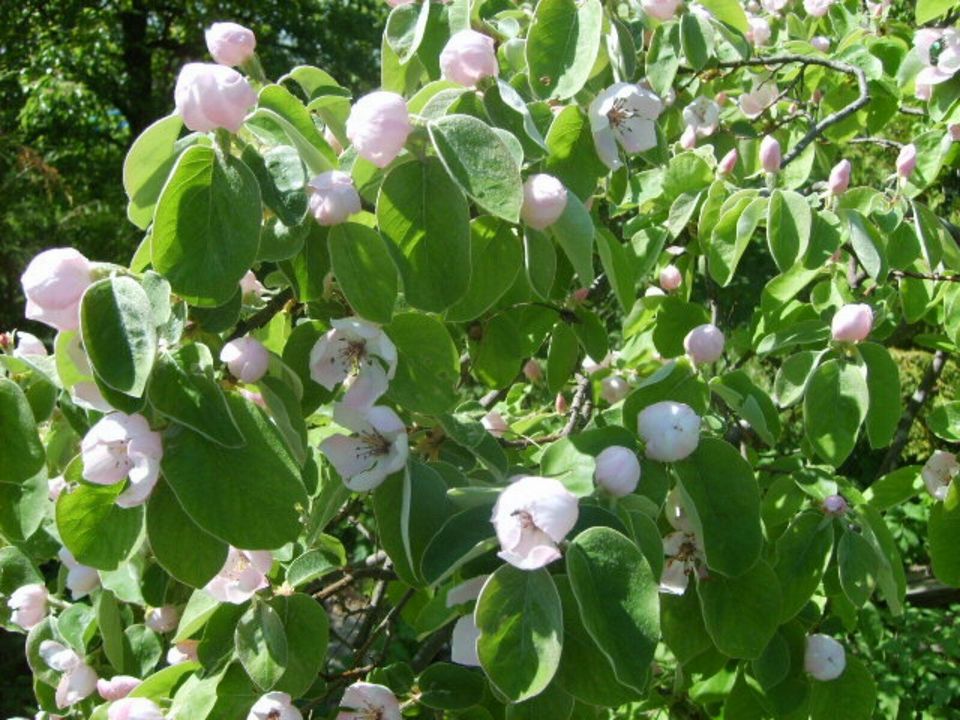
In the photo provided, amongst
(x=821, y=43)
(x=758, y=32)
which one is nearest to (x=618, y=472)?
(x=758, y=32)

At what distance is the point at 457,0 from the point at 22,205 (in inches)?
→ 230

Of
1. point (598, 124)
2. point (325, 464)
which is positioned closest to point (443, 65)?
point (598, 124)

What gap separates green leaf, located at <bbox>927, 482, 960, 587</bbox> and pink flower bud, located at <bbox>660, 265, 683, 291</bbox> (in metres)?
0.61

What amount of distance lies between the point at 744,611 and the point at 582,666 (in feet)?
0.92

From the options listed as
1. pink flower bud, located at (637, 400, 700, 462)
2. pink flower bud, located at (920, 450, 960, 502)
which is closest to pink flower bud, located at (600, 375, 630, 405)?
pink flower bud, located at (920, 450, 960, 502)

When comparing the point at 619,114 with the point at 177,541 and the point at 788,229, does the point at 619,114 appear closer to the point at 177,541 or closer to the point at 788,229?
the point at 788,229

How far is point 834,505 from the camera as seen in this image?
4.47 ft

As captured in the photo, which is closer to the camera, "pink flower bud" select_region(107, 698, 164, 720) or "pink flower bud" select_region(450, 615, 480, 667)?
"pink flower bud" select_region(450, 615, 480, 667)

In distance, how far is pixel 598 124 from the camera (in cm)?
108

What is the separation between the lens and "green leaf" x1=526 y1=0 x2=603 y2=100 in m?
1.12

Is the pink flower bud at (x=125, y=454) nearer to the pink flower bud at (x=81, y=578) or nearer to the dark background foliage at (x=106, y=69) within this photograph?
the pink flower bud at (x=81, y=578)

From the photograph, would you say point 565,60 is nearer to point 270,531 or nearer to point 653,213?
point 270,531

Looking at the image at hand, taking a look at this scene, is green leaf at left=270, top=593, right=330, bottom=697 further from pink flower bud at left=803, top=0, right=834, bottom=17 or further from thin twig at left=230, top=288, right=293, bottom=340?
pink flower bud at left=803, top=0, right=834, bottom=17

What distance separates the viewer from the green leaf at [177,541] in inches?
35.3
